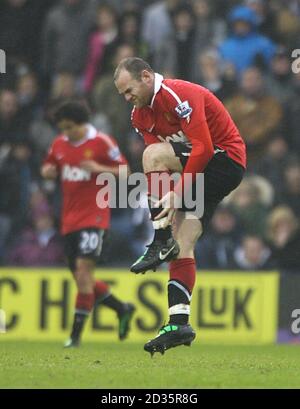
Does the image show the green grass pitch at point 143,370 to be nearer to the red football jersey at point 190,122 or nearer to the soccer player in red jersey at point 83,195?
the red football jersey at point 190,122

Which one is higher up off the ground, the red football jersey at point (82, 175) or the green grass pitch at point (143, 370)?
the red football jersey at point (82, 175)

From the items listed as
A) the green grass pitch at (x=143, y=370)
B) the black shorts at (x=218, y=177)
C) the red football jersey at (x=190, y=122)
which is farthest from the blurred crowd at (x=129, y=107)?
the red football jersey at (x=190, y=122)

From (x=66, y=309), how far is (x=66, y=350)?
319 cm

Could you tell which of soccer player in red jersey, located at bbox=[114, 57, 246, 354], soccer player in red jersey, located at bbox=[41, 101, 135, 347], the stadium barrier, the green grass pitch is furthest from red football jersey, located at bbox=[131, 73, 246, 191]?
the stadium barrier

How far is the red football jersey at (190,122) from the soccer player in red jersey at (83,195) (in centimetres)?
330

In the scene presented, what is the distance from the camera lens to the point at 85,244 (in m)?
12.3

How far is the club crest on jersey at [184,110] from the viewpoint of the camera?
8.59 meters

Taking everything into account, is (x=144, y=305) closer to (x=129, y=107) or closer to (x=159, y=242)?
(x=129, y=107)

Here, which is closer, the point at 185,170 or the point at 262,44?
the point at 185,170

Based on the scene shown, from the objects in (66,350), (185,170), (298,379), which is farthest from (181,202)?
(66,350)

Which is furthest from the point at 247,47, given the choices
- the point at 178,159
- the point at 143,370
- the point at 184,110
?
the point at 143,370

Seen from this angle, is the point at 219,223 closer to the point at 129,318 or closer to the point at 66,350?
the point at 129,318

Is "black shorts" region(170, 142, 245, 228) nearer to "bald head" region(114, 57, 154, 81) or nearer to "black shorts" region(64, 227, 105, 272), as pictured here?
"bald head" region(114, 57, 154, 81)
